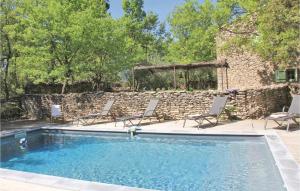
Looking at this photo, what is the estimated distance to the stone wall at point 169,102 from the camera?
1437 centimetres

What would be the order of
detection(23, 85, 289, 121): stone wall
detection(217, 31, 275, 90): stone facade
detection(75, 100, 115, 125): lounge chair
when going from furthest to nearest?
detection(217, 31, 275, 90): stone facade
detection(75, 100, 115, 125): lounge chair
detection(23, 85, 289, 121): stone wall

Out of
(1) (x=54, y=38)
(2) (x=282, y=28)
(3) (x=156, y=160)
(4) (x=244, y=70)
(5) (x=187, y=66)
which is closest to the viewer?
(3) (x=156, y=160)

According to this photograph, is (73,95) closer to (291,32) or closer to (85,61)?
(85,61)

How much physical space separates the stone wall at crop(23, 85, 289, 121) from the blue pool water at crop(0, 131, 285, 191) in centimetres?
298

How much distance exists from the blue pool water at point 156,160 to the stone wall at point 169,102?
2.98m

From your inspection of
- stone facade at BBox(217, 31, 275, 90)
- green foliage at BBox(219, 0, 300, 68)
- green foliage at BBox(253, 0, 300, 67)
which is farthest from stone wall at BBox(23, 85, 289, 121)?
stone facade at BBox(217, 31, 275, 90)

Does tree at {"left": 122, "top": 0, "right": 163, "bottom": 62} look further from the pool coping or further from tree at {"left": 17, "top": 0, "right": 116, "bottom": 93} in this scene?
the pool coping

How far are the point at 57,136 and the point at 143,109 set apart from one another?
386 centimetres

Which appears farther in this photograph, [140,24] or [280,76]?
[140,24]

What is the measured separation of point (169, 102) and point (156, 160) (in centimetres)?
593

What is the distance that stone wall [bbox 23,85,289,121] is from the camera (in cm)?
1437

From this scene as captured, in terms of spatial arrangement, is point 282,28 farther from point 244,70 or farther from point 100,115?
point 244,70

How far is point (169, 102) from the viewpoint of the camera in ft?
52.2

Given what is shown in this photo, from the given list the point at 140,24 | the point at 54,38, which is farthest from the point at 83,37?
the point at 140,24
